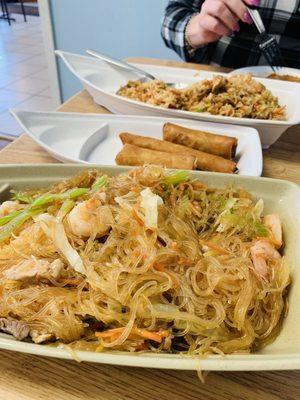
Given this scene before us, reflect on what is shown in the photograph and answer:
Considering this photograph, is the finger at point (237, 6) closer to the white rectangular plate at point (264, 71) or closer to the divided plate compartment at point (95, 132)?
the white rectangular plate at point (264, 71)

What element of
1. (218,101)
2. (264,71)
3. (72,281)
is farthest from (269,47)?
(72,281)

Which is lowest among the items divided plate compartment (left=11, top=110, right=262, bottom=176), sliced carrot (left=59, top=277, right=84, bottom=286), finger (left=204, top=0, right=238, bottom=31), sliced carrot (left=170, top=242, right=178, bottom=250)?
divided plate compartment (left=11, top=110, right=262, bottom=176)

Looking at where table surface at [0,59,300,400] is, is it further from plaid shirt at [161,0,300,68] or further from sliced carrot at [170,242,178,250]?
plaid shirt at [161,0,300,68]

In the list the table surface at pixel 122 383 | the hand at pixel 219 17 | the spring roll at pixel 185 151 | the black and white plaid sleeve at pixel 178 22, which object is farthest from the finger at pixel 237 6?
the table surface at pixel 122 383

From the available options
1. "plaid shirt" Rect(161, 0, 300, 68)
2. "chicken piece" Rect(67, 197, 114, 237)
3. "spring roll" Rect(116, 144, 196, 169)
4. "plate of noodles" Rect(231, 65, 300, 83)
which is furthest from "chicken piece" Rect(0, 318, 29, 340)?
"plaid shirt" Rect(161, 0, 300, 68)

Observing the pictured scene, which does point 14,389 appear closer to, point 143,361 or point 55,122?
point 143,361

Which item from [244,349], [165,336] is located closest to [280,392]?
[244,349]
